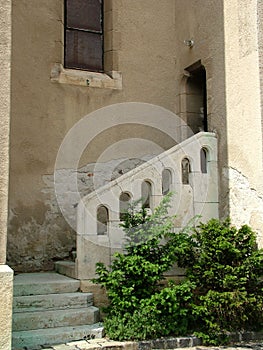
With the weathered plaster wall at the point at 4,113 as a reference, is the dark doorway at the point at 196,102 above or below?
above

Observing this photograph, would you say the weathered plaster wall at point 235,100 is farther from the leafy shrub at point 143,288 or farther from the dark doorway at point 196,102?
the leafy shrub at point 143,288

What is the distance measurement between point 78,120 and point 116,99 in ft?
2.39

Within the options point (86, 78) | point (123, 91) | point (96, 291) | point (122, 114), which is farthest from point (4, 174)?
point (123, 91)

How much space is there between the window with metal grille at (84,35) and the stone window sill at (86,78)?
23cm

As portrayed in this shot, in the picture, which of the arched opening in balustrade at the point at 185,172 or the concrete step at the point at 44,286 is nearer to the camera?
the concrete step at the point at 44,286

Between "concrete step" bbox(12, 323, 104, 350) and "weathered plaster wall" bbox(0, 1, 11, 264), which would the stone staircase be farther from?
"weathered plaster wall" bbox(0, 1, 11, 264)

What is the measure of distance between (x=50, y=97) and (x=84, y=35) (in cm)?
133

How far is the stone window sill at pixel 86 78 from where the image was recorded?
697 cm

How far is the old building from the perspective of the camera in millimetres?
5766

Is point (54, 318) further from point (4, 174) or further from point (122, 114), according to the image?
point (122, 114)

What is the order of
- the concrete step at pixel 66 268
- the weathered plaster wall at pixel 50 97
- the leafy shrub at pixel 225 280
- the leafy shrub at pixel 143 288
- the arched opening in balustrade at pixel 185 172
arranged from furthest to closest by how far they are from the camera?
the arched opening in balustrade at pixel 185 172
the weathered plaster wall at pixel 50 97
the concrete step at pixel 66 268
the leafy shrub at pixel 225 280
the leafy shrub at pixel 143 288

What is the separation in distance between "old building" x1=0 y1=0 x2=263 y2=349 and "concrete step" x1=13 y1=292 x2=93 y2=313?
0.30 m

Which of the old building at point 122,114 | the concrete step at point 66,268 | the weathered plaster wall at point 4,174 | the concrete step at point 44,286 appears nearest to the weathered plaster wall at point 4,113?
the weathered plaster wall at point 4,174

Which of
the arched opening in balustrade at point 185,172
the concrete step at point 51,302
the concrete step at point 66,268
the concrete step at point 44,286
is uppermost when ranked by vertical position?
the arched opening in balustrade at point 185,172
